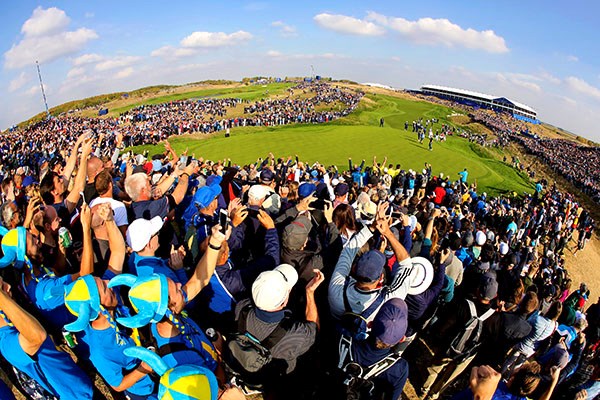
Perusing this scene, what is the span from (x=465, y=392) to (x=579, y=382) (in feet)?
8.92

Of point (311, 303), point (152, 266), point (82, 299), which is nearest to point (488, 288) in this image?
point (311, 303)

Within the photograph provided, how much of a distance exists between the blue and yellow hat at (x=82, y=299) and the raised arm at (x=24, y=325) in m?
0.21

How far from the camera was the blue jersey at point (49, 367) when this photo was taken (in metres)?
2.35

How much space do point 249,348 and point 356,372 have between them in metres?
0.93

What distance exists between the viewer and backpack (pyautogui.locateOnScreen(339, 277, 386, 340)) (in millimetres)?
2914

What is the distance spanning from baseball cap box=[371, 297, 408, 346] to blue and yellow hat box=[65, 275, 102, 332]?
2.13 meters

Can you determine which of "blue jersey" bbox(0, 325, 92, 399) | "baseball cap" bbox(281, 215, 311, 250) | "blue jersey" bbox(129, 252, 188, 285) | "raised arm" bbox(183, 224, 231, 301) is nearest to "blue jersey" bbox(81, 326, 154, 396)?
"blue jersey" bbox(0, 325, 92, 399)

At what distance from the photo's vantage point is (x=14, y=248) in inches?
121

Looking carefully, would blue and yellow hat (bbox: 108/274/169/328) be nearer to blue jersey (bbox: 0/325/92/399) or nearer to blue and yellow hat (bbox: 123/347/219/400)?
blue and yellow hat (bbox: 123/347/219/400)

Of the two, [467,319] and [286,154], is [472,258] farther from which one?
[286,154]

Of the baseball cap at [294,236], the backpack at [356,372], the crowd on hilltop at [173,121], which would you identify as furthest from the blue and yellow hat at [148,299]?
the crowd on hilltop at [173,121]

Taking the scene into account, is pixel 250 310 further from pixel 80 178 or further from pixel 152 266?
pixel 80 178

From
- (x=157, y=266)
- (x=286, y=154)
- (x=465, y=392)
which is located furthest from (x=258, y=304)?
(x=286, y=154)

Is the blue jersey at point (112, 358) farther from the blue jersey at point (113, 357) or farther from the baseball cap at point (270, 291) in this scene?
the baseball cap at point (270, 291)
